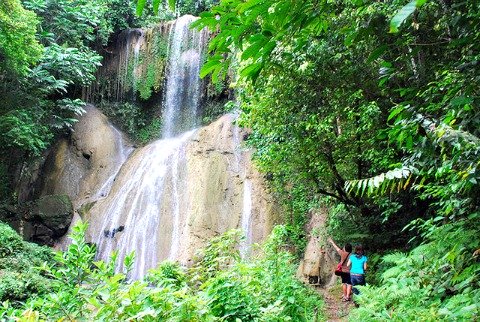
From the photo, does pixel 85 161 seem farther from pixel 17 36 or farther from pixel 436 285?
pixel 436 285

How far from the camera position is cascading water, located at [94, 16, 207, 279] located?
485 inches

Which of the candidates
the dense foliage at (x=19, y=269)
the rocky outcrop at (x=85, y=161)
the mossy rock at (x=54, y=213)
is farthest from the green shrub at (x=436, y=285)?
the rocky outcrop at (x=85, y=161)

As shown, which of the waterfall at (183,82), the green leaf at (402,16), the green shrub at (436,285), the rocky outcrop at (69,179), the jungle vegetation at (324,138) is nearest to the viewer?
the green leaf at (402,16)

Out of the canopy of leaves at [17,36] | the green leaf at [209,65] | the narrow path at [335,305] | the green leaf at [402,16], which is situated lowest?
the narrow path at [335,305]

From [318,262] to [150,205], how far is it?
21.3ft

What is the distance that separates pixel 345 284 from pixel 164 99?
14416 millimetres

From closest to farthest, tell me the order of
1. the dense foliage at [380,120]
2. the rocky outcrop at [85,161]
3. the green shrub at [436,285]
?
the dense foliage at [380,120] → the green shrub at [436,285] → the rocky outcrop at [85,161]

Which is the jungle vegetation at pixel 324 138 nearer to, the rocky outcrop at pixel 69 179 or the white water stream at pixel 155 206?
the rocky outcrop at pixel 69 179

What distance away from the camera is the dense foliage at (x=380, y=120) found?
6.07 ft

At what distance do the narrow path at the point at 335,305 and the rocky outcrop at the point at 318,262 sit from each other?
1.34 feet

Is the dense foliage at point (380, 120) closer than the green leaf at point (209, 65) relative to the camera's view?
No

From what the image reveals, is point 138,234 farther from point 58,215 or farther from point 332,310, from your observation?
point 332,310

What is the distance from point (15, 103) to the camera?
1474cm

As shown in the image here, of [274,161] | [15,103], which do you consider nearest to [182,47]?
[15,103]
